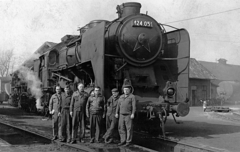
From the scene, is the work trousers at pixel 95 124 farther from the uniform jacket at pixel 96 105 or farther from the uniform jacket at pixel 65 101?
the uniform jacket at pixel 65 101

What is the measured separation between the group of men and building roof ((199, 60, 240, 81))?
35.1 m

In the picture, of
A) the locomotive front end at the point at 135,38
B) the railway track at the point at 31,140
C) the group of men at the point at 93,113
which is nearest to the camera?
the railway track at the point at 31,140

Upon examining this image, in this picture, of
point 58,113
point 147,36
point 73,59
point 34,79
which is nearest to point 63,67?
point 73,59

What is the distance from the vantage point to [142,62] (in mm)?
8312

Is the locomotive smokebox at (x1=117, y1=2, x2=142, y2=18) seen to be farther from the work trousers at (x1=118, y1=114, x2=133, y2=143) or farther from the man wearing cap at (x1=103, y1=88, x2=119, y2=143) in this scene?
the work trousers at (x1=118, y1=114, x2=133, y2=143)

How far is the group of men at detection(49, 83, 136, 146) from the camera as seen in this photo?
23.4 feet

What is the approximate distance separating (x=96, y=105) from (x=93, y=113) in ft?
0.81

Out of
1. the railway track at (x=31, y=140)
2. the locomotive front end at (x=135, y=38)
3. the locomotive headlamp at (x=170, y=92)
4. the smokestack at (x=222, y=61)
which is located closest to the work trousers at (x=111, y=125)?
the railway track at (x=31, y=140)

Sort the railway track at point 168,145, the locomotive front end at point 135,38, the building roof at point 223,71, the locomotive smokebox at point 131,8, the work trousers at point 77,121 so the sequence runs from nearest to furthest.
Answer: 1. the railway track at point 168,145
2. the work trousers at point 77,121
3. the locomotive front end at point 135,38
4. the locomotive smokebox at point 131,8
5. the building roof at point 223,71

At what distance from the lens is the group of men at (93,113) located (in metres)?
7.14

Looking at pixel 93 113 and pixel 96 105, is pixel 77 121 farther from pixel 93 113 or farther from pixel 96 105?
pixel 96 105

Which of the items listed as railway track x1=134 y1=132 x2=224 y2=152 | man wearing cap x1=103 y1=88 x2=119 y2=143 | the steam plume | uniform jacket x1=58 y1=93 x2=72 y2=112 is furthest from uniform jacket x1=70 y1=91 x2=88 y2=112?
the steam plume

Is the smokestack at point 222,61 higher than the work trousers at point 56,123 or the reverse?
higher

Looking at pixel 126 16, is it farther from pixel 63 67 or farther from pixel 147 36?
pixel 63 67
